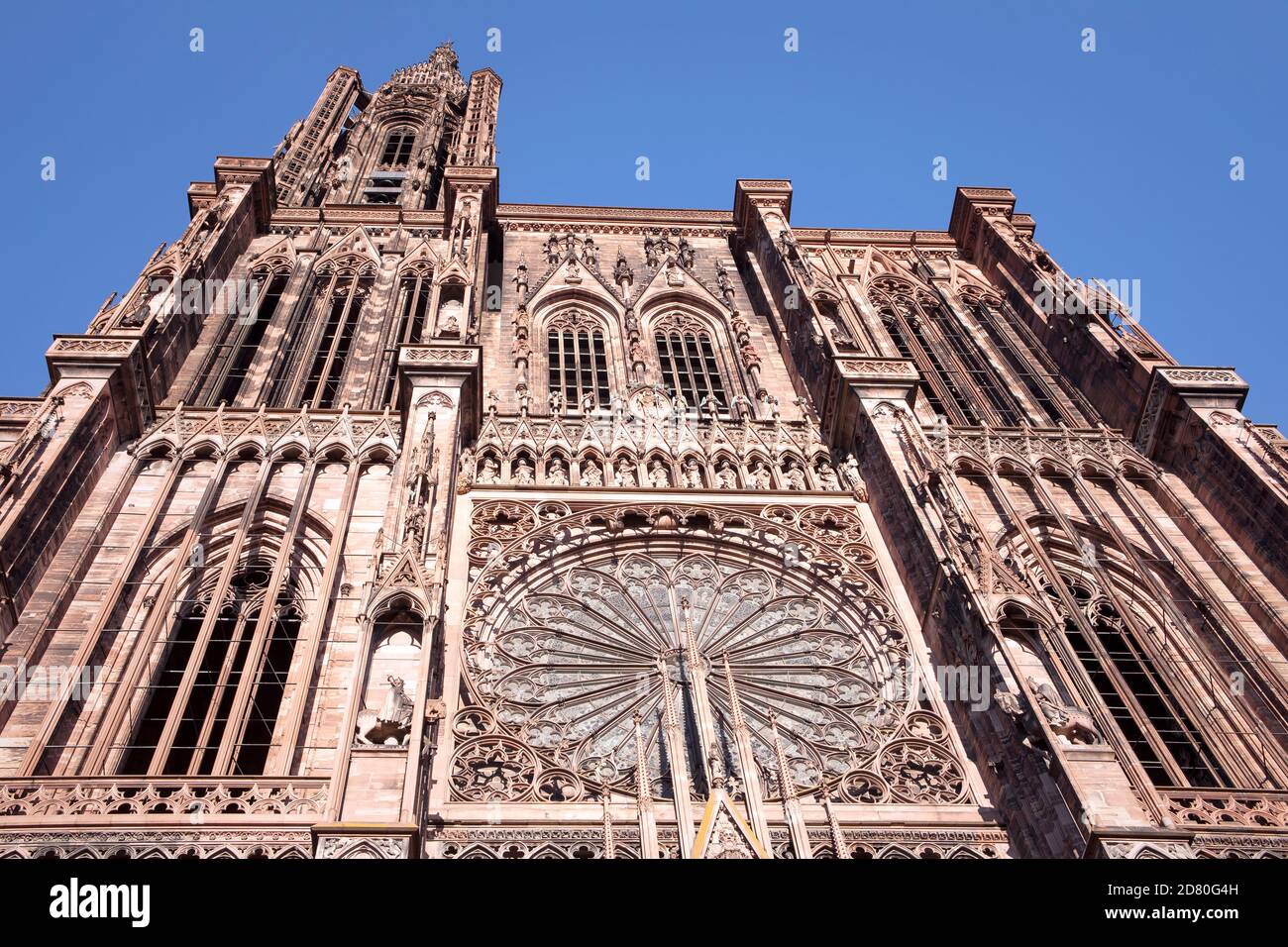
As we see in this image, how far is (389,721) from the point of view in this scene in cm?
1295

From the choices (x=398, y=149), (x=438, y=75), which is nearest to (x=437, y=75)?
(x=438, y=75)

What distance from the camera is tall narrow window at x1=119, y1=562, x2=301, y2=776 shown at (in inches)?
592

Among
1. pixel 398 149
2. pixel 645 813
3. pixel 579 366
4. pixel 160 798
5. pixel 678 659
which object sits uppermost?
pixel 398 149

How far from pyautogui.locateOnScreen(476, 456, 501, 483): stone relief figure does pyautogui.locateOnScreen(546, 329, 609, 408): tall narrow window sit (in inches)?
131

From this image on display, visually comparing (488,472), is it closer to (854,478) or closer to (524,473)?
(524,473)

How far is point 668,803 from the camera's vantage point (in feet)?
48.4

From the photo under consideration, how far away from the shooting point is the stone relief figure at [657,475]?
21.2 m

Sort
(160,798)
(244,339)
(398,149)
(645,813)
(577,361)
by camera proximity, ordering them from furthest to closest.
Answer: (398,149)
(577,361)
(244,339)
(645,813)
(160,798)

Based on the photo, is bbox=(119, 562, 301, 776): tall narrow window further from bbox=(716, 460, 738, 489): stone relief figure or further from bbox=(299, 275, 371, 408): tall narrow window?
bbox=(716, 460, 738, 489): stone relief figure

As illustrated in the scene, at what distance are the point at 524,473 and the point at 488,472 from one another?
633 mm

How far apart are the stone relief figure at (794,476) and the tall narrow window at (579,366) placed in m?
4.40

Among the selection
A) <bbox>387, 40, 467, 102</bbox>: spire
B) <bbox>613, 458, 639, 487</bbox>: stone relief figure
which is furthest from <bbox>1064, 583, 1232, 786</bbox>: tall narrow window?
<bbox>387, 40, 467, 102</bbox>: spire
